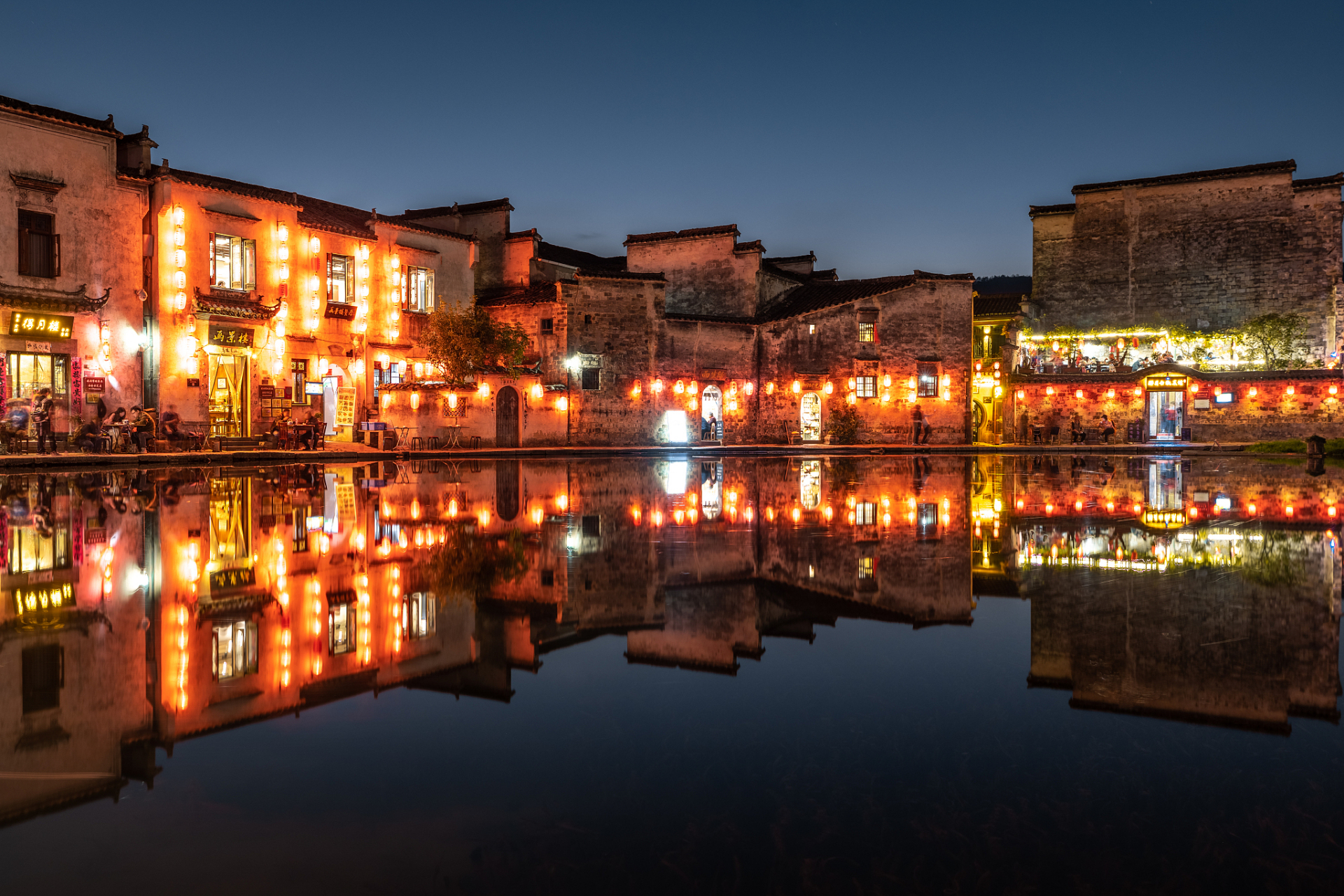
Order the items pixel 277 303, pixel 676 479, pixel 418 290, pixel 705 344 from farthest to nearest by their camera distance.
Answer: pixel 705 344 < pixel 418 290 < pixel 277 303 < pixel 676 479

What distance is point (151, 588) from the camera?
6184 millimetres

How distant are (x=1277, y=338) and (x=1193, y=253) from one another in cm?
582

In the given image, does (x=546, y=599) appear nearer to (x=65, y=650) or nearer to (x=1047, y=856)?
(x=65, y=650)

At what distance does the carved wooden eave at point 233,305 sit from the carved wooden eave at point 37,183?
4281mm

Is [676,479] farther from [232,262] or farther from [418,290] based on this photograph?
[418,290]

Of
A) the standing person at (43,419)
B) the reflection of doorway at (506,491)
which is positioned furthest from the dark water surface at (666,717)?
the standing person at (43,419)

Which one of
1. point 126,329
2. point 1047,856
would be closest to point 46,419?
point 126,329

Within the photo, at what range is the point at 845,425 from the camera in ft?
133

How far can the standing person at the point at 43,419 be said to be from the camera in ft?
72.5

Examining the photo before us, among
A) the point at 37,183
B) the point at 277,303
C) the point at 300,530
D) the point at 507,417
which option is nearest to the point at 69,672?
the point at 300,530

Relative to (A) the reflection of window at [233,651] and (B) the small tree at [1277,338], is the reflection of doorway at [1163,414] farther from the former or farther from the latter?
(A) the reflection of window at [233,651]

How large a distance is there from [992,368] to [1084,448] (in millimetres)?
7665

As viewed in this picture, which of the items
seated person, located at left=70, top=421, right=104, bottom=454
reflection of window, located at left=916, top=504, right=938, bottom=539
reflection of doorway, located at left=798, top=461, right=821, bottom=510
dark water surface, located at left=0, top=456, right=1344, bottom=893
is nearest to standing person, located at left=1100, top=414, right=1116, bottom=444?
reflection of doorway, located at left=798, top=461, right=821, bottom=510

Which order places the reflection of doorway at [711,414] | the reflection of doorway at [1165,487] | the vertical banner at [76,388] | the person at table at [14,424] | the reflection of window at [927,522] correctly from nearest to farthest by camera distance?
the reflection of window at [927,522]
the reflection of doorway at [1165,487]
the person at table at [14,424]
the vertical banner at [76,388]
the reflection of doorway at [711,414]
